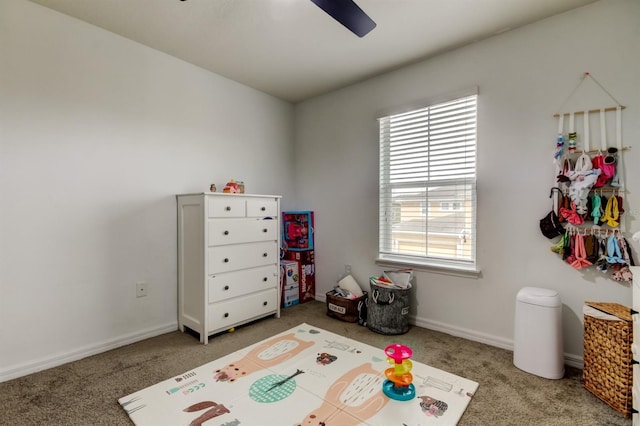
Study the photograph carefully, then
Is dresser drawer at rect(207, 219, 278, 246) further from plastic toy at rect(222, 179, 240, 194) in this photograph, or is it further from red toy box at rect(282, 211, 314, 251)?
red toy box at rect(282, 211, 314, 251)

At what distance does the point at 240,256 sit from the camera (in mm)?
2682

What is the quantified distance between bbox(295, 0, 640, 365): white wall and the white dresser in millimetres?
1070

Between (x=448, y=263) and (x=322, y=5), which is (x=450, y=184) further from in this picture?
(x=322, y=5)

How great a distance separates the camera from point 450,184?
8.48 feet

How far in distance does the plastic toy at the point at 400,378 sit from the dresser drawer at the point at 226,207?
169 cm

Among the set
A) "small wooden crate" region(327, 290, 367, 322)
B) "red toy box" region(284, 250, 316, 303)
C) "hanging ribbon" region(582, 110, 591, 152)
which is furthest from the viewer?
"red toy box" region(284, 250, 316, 303)

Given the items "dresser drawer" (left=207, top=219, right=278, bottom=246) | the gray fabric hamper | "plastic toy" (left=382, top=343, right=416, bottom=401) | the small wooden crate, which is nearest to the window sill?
the gray fabric hamper

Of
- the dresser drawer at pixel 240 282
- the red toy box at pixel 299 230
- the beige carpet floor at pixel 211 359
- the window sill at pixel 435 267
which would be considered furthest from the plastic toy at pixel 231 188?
the window sill at pixel 435 267

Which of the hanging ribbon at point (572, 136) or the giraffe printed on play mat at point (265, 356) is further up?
the hanging ribbon at point (572, 136)

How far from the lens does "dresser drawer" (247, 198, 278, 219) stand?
2762 millimetres

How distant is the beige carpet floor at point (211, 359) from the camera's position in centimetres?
155

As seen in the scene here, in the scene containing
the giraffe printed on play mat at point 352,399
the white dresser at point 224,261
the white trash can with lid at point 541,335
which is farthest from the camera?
the white dresser at point 224,261

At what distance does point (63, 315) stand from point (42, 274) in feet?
1.09

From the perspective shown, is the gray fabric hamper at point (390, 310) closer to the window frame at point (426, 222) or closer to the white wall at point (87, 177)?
the window frame at point (426, 222)
